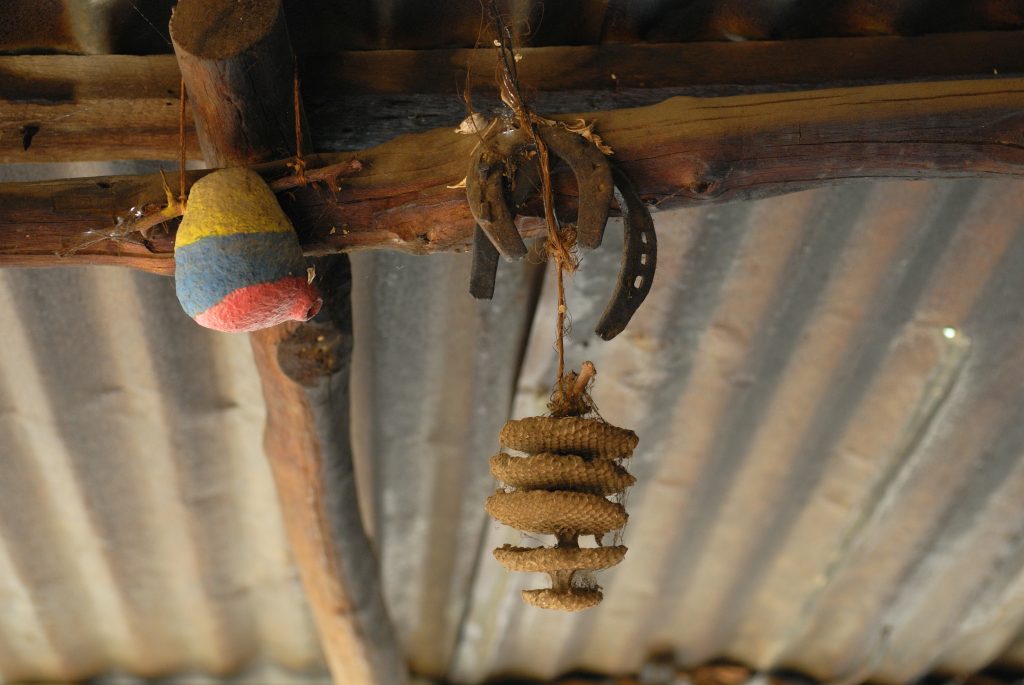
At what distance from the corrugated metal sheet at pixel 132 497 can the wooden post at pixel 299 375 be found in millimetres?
312

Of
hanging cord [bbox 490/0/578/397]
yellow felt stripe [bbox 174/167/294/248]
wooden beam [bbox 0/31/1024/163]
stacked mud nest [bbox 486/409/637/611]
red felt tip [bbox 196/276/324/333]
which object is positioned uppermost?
wooden beam [bbox 0/31/1024/163]

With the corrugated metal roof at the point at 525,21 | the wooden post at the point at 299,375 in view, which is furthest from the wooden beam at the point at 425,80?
the wooden post at the point at 299,375

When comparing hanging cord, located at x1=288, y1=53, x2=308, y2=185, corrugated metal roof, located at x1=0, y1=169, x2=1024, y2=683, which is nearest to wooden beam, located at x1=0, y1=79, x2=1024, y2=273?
hanging cord, located at x1=288, y1=53, x2=308, y2=185

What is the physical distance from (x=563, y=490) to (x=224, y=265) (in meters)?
0.50

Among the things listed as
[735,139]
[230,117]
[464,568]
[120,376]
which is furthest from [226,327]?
[464,568]

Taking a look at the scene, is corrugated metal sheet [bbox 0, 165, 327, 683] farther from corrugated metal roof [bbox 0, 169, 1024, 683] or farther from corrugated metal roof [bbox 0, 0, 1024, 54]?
corrugated metal roof [bbox 0, 0, 1024, 54]

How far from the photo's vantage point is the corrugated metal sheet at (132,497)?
6.05ft

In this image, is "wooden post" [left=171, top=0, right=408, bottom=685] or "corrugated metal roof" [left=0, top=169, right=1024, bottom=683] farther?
"corrugated metal roof" [left=0, top=169, right=1024, bottom=683]

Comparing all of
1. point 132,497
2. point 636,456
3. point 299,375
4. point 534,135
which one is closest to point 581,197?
point 534,135

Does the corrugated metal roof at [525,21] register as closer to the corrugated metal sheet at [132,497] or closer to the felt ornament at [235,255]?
the corrugated metal sheet at [132,497]

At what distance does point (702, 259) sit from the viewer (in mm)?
1865

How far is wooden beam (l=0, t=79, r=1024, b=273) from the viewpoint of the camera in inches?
46.3

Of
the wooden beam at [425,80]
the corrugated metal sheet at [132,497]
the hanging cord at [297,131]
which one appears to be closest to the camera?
the hanging cord at [297,131]

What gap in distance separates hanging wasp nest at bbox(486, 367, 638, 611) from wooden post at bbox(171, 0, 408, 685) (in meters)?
0.46
